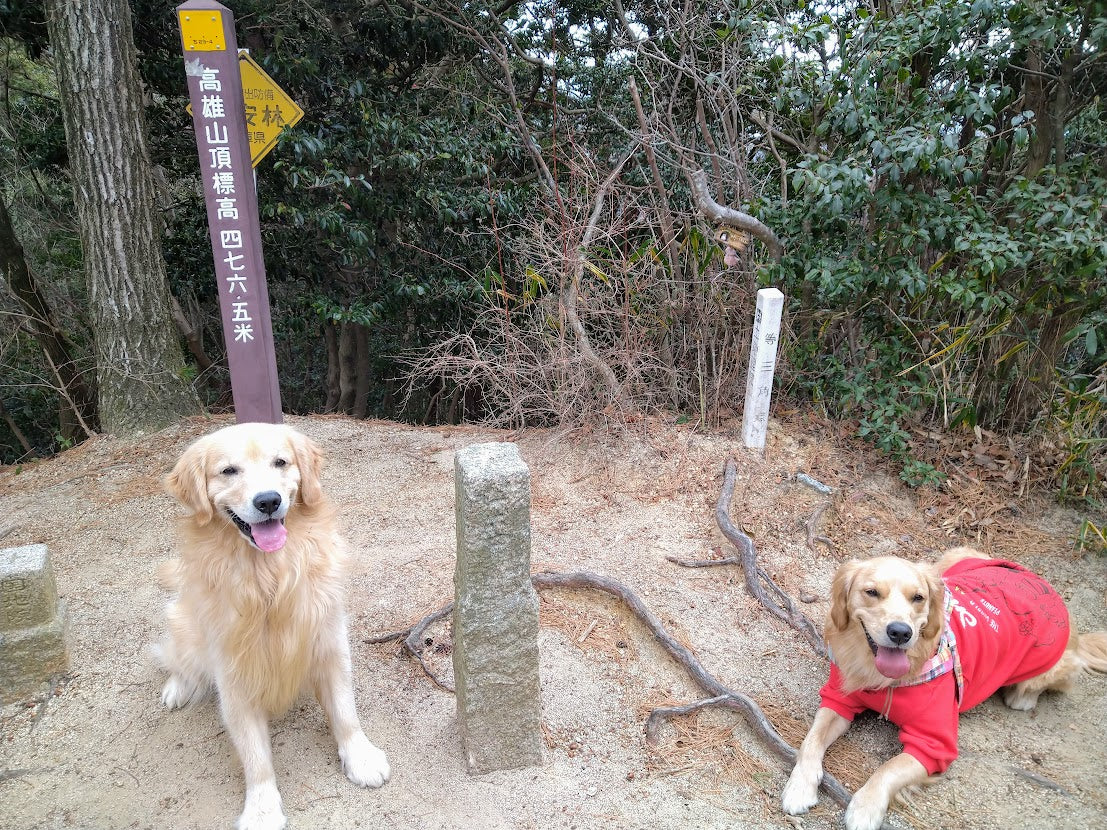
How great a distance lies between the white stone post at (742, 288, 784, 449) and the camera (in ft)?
14.9

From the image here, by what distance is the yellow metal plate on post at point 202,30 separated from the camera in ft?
12.4


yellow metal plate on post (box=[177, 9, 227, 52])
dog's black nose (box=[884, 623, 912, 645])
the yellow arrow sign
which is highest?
yellow metal plate on post (box=[177, 9, 227, 52])

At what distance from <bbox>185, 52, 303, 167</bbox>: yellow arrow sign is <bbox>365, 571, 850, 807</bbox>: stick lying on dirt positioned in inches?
119

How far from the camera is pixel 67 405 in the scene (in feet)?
24.2

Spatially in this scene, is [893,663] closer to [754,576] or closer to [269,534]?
[754,576]

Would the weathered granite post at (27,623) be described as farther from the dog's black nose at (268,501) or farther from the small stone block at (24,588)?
the dog's black nose at (268,501)

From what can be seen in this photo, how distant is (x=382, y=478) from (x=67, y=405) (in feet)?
15.3

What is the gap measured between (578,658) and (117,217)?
495 centimetres

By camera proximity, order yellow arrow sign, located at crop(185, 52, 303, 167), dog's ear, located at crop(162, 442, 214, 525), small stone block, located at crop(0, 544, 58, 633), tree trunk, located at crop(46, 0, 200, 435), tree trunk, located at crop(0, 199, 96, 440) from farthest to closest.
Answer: tree trunk, located at crop(0, 199, 96, 440)
tree trunk, located at crop(46, 0, 200, 435)
yellow arrow sign, located at crop(185, 52, 303, 167)
small stone block, located at crop(0, 544, 58, 633)
dog's ear, located at crop(162, 442, 214, 525)

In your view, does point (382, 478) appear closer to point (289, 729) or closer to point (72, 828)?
point (289, 729)

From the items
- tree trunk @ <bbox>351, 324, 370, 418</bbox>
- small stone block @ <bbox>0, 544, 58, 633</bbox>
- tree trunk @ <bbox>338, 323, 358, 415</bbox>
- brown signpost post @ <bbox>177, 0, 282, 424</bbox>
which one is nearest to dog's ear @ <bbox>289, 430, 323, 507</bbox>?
small stone block @ <bbox>0, 544, 58, 633</bbox>

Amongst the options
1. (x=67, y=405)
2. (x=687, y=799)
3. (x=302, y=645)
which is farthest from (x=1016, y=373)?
(x=67, y=405)

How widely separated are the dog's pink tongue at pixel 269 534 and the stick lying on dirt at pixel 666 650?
3.86 feet

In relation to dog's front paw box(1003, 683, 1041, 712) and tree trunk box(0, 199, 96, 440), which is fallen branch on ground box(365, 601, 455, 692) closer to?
dog's front paw box(1003, 683, 1041, 712)
